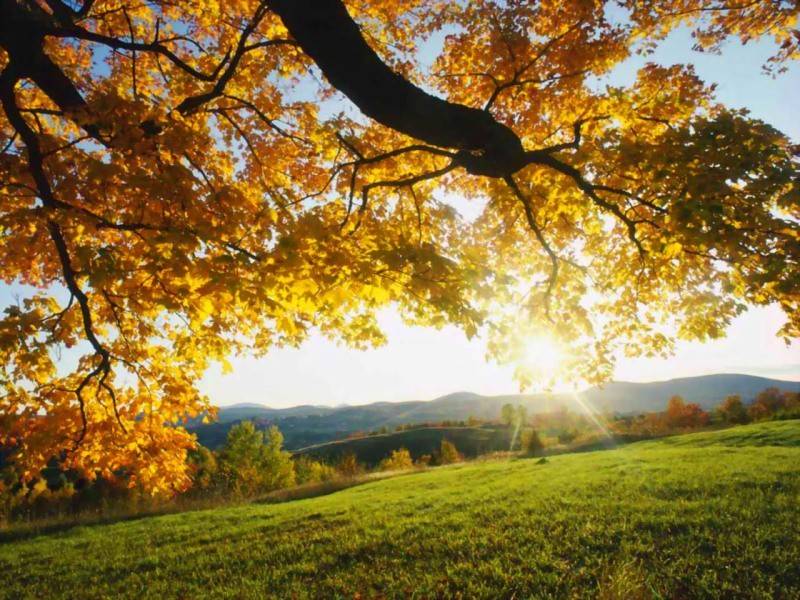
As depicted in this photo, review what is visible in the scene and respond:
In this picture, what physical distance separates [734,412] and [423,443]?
69007 millimetres

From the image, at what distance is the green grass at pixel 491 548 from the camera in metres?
5.52

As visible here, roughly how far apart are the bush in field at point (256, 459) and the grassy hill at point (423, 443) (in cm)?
6007

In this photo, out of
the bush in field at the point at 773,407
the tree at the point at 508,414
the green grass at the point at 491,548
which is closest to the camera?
the green grass at the point at 491,548

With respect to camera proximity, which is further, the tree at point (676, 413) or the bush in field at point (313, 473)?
the tree at point (676, 413)

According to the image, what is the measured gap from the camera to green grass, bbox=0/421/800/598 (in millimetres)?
5520

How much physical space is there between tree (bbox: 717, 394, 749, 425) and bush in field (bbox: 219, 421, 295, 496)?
50705 mm

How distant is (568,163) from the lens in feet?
18.5

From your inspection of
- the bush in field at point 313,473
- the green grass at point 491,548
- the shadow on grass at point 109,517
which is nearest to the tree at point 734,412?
the green grass at point 491,548

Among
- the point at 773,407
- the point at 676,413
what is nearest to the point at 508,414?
the point at 676,413

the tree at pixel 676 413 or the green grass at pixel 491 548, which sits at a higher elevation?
the green grass at pixel 491 548

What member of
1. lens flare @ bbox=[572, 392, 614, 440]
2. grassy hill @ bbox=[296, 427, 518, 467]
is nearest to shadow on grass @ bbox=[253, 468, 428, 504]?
lens flare @ bbox=[572, 392, 614, 440]

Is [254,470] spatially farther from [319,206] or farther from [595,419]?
[595,419]

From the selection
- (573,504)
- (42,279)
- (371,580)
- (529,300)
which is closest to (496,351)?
(529,300)

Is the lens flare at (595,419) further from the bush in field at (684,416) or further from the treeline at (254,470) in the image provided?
the bush in field at (684,416)
